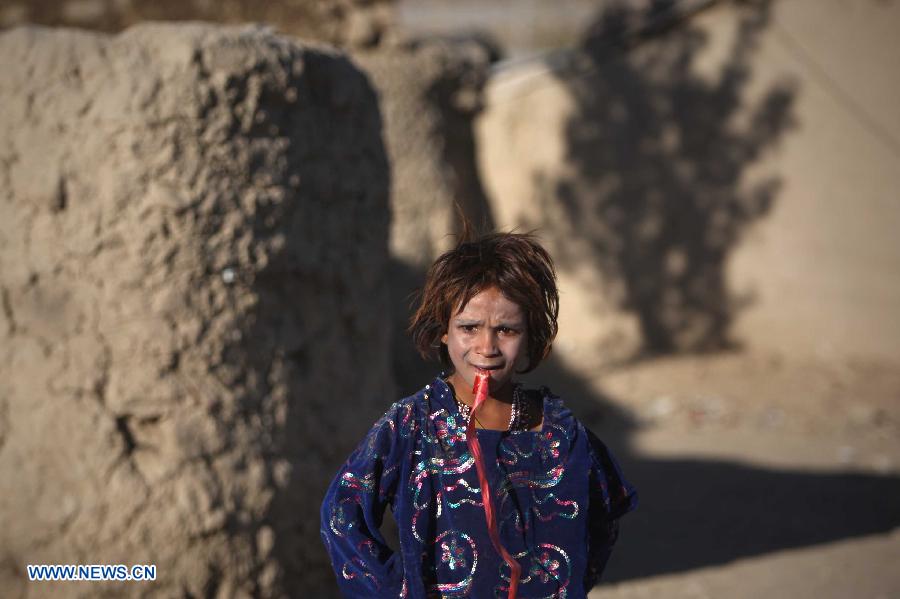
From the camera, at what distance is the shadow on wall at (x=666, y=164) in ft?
23.9

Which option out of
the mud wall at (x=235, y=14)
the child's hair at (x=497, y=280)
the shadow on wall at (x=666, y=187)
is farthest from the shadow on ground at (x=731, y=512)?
the mud wall at (x=235, y=14)

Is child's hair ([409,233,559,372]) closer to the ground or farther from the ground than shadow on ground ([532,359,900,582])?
farther from the ground

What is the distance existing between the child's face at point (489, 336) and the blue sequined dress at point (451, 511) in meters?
0.11

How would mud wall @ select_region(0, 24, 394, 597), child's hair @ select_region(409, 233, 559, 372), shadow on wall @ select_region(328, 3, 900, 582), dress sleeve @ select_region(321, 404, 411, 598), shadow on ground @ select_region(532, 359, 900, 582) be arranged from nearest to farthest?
dress sleeve @ select_region(321, 404, 411, 598)
child's hair @ select_region(409, 233, 559, 372)
mud wall @ select_region(0, 24, 394, 597)
shadow on ground @ select_region(532, 359, 900, 582)
shadow on wall @ select_region(328, 3, 900, 582)

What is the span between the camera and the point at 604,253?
775 cm

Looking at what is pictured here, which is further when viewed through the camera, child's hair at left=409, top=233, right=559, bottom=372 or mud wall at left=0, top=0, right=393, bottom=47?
mud wall at left=0, top=0, right=393, bottom=47

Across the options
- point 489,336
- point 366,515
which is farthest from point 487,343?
point 366,515

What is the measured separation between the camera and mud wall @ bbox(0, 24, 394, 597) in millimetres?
2955

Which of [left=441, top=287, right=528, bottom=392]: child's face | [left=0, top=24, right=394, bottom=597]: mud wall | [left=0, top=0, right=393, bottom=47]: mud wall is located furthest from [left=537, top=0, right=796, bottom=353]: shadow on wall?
[left=441, top=287, right=528, bottom=392]: child's face

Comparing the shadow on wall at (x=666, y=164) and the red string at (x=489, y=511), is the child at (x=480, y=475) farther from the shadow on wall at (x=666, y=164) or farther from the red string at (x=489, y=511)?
the shadow on wall at (x=666, y=164)

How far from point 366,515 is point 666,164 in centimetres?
612

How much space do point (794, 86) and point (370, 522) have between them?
6.26m

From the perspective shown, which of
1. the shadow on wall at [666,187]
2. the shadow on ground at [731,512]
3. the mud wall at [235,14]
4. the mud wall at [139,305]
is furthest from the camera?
the shadow on wall at [666,187]

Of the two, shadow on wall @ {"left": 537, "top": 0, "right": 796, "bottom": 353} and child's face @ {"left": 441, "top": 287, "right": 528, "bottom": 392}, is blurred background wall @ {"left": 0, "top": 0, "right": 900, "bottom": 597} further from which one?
child's face @ {"left": 441, "top": 287, "right": 528, "bottom": 392}
